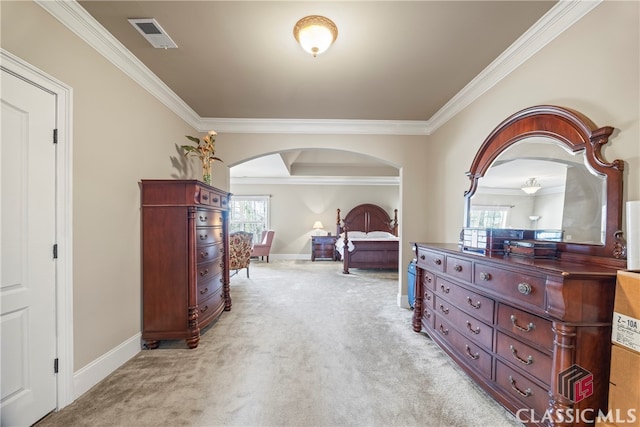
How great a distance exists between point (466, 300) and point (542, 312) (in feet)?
2.22

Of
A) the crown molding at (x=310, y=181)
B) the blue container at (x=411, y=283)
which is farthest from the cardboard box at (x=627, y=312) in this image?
the crown molding at (x=310, y=181)

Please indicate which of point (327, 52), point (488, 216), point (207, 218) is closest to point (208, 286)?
point (207, 218)

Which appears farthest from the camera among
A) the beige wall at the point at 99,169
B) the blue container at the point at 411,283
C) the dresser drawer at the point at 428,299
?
the blue container at the point at 411,283

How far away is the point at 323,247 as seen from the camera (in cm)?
786

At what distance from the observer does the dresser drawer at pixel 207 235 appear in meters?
2.58

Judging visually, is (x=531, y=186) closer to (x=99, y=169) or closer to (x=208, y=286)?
(x=208, y=286)

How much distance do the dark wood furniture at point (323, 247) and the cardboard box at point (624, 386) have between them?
672 cm

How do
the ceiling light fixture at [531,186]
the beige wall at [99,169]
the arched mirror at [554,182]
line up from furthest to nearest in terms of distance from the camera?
the ceiling light fixture at [531,186] → the beige wall at [99,169] → the arched mirror at [554,182]

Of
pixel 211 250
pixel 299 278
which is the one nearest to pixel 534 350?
pixel 211 250

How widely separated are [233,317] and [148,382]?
51.4 inches

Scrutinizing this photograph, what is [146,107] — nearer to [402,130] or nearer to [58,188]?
[58,188]

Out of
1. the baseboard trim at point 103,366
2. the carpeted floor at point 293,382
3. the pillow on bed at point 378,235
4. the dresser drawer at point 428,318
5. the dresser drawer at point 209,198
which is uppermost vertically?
the dresser drawer at point 209,198

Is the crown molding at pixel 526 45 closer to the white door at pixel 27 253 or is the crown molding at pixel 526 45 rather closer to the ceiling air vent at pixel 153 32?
the ceiling air vent at pixel 153 32

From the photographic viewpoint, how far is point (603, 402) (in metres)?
1.23
